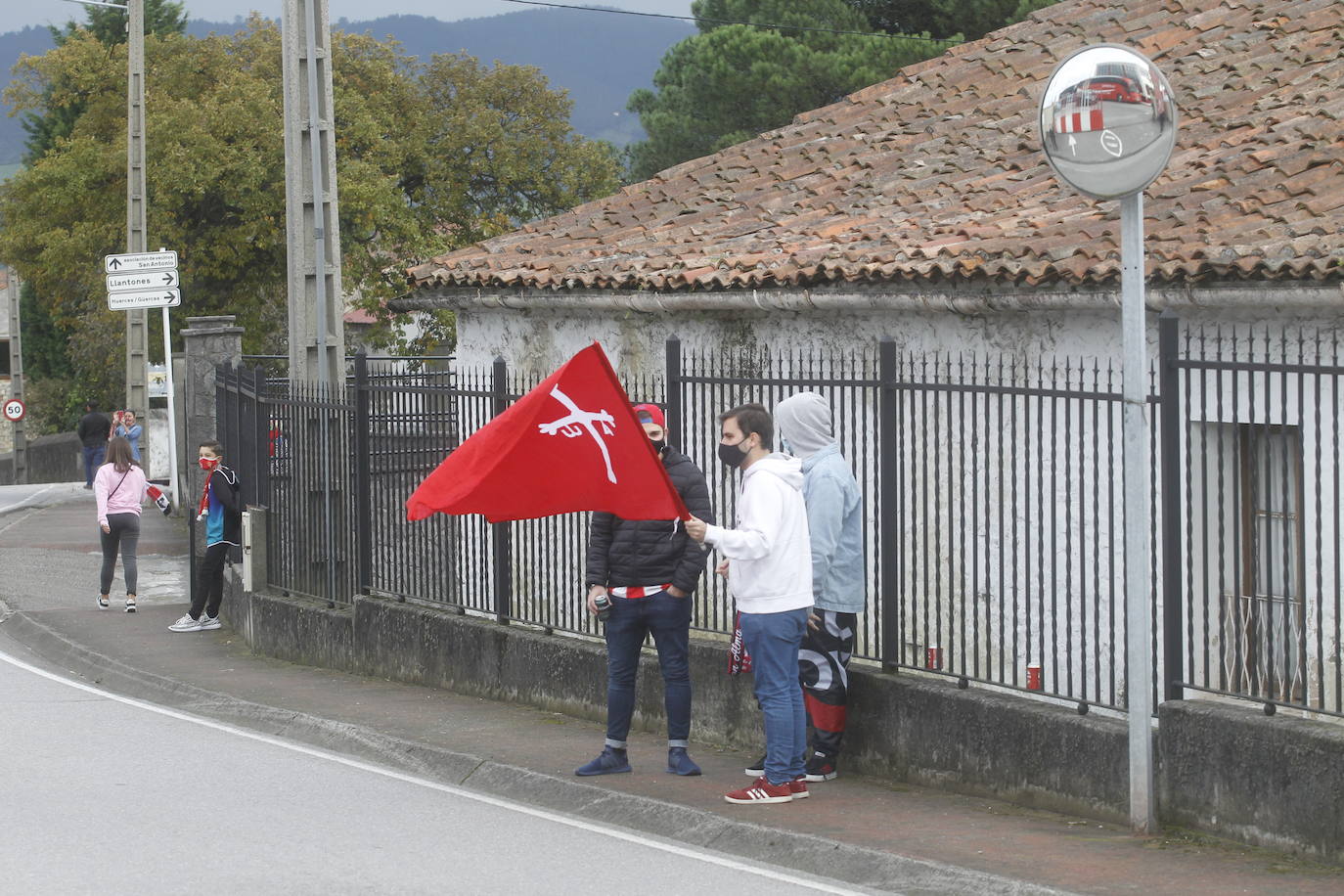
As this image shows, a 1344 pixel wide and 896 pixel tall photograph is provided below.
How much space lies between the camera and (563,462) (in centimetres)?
747

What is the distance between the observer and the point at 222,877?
22.1ft

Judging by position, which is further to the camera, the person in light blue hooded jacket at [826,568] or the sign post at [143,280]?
the sign post at [143,280]

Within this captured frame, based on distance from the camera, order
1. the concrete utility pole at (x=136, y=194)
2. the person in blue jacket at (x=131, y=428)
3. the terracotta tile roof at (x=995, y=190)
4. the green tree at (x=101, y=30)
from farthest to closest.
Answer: the green tree at (x=101, y=30)
the person in blue jacket at (x=131, y=428)
the concrete utility pole at (x=136, y=194)
the terracotta tile roof at (x=995, y=190)

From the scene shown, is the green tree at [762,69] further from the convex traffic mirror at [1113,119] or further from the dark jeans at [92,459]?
the convex traffic mirror at [1113,119]

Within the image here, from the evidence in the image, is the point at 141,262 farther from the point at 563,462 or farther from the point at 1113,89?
the point at 1113,89


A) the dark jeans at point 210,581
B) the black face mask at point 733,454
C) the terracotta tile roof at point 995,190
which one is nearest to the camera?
the black face mask at point 733,454

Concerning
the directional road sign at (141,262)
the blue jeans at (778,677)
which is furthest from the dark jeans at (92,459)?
the blue jeans at (778,677)

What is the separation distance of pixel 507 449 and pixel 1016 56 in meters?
10.3

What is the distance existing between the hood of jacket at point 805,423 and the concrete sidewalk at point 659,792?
1.64 meters

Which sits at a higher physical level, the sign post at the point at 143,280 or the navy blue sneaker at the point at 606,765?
the sign post at the point at 143,280

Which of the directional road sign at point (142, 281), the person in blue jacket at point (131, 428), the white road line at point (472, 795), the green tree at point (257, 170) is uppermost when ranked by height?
the green tree at point (257, 170)

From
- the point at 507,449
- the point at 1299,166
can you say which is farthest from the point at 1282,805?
the point at 1299,166

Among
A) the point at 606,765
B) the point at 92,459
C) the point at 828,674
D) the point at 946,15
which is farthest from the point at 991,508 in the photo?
the point at 92,459

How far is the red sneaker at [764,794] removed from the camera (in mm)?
7664
